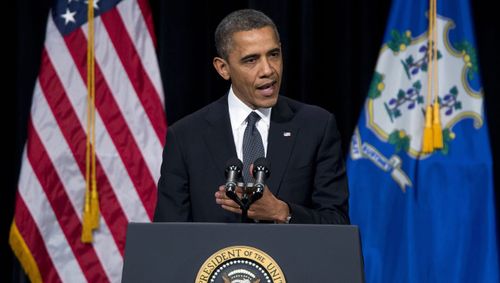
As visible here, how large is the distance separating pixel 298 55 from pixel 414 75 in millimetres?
554

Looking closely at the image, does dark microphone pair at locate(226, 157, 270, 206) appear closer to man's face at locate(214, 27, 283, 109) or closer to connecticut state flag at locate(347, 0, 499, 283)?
man's face at locate(214, 27, 283, 109)

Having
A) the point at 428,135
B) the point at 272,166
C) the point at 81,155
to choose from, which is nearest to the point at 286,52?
the point at 428,135

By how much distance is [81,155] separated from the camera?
3768mm

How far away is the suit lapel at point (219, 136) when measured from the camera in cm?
240

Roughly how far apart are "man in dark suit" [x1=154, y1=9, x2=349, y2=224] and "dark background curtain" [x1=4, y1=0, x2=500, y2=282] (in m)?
1.23

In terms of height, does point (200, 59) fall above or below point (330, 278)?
above

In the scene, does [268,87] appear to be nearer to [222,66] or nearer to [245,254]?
[222,66]

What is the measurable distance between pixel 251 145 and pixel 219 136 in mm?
102

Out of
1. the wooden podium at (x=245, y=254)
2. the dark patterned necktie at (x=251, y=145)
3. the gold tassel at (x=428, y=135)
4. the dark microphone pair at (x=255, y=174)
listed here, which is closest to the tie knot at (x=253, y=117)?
the dark patterned necktie at (x=251, y=145)

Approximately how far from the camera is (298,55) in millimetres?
3811

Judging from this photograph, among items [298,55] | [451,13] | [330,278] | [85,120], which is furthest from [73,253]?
[330,278]

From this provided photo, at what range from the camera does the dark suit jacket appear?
2365 mm

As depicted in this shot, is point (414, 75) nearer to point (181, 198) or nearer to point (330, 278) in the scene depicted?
point (181, 198)

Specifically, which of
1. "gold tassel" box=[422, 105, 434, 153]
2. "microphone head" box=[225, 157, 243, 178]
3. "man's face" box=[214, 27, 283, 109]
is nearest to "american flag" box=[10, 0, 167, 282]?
"gold tassel" box=[422, 105, 434, 153]
